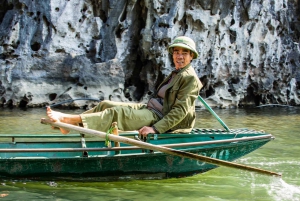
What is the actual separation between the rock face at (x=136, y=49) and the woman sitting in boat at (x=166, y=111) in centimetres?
1175

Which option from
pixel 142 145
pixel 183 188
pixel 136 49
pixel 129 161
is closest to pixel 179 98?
pixel 142 145

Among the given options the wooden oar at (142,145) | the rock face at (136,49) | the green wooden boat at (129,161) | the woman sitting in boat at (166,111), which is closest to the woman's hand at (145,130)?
the woman sitting in boat at (166,111)

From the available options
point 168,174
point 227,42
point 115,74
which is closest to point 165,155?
point 168,174

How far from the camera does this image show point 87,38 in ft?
61.4

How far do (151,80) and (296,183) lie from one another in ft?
45.5

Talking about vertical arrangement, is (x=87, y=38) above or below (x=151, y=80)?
above

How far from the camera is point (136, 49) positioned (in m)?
20.1

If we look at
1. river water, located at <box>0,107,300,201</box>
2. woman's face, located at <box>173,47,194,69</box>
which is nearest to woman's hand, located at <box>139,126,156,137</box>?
river water, located at <box>0,107,300,201</box>

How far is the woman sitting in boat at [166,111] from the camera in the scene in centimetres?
545

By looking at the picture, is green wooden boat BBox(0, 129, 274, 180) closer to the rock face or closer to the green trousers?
the green trousers

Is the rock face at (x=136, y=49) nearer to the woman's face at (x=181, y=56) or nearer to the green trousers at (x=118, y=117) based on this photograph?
the green trousers at (x=118, y=117)

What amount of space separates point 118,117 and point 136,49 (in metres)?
14.8

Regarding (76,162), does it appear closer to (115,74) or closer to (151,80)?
(115,74)

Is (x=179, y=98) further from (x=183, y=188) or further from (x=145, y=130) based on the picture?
(x=183, y=188)
